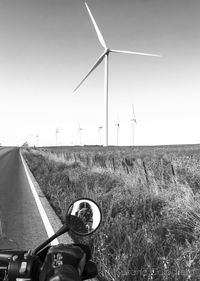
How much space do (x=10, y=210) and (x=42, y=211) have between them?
0.89 metres

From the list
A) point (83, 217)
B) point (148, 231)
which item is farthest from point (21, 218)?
point (83, 217)

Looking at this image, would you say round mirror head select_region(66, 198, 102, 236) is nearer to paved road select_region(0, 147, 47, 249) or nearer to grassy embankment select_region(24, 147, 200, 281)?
grassy embankment select_region(24, 147, 200, 281)

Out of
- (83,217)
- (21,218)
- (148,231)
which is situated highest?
(83,217)

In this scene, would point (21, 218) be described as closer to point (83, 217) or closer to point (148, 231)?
point (148, 231)

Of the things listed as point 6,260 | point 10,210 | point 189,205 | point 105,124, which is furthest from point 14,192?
point 105,124

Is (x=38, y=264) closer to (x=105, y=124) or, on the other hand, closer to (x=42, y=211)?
(x=42, y=211)

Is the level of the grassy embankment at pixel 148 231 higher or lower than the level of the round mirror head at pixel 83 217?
lower

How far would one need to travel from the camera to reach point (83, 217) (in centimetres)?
195

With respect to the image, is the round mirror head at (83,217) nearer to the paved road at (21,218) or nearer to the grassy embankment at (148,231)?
the grassy embankment at (148,231)

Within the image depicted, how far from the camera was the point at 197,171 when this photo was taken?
916cm

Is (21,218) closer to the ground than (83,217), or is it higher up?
closer to the ground

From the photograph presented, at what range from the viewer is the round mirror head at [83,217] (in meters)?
1.84

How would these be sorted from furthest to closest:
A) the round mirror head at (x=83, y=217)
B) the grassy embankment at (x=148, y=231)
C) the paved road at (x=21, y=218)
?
the paved road at (x=21, y=218) → the grassy embankment at (x=148, y=231) → the round mirror head at (x=83, y=217)

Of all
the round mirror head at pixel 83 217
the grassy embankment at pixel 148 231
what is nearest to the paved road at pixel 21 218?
the grassy embankment at pixel 148 231
